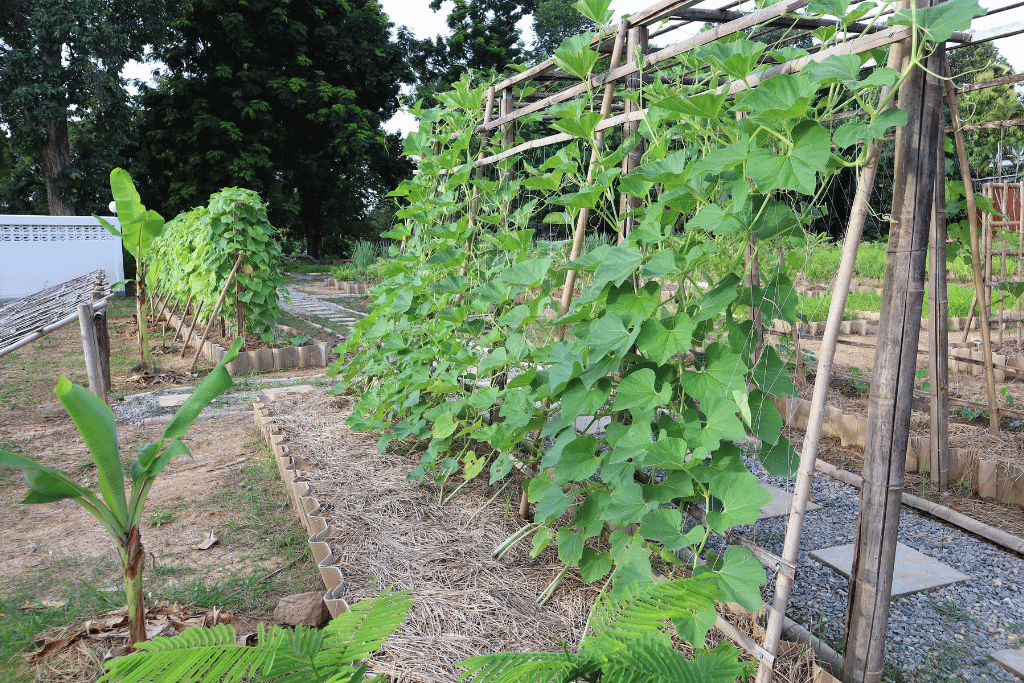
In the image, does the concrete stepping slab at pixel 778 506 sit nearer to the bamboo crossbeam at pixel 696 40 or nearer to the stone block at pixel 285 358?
the bamboo crossbeam at pixel 696 40

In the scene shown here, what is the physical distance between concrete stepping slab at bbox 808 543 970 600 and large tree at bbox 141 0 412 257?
16.4 meters

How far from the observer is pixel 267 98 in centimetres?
1825

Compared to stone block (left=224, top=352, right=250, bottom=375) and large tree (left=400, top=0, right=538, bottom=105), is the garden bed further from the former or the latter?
large tree (left=400, top=0, right=538, bottom=105)

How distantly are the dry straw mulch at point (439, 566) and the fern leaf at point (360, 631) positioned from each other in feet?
1.28

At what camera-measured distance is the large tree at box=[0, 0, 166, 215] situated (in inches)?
525

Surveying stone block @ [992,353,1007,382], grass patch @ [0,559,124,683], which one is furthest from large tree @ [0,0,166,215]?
stone block @ [992,353,1007,382]

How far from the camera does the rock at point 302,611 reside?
2069 mm

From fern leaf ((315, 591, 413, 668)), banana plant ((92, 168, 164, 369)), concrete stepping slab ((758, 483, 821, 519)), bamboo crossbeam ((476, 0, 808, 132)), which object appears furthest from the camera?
banana plant ((92, 168, 164, 369))

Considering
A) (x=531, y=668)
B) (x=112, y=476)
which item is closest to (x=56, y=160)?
(x=112, y=476)

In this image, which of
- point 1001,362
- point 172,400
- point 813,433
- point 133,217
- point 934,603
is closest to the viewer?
point 813,433

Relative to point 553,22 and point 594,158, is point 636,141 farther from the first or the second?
point 553,22

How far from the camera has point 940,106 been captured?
4.64 feet

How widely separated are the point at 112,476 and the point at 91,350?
2.94m

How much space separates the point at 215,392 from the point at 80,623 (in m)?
1.01
